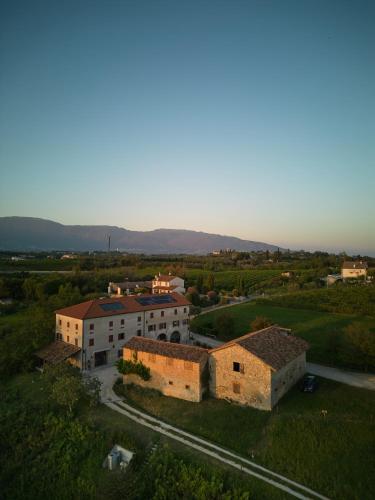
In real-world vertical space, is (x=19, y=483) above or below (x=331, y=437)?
below

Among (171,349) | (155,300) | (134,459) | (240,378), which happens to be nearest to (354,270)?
(155,300)

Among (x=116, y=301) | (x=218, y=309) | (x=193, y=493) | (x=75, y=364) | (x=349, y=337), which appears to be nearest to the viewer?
(x=193, y=493)

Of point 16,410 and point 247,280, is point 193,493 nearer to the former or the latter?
point 16,410

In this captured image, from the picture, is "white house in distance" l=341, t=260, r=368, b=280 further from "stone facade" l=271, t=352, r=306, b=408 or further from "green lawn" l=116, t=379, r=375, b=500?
"green lawn" l=116, t=379, r=375, b=500

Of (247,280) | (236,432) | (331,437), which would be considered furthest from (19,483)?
(247,280)

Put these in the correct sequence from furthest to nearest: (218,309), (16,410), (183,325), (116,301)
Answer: (218,309) → (183,325) → (116,301) → (16,410)

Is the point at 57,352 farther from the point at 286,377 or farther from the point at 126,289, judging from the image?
the point at 126,289
